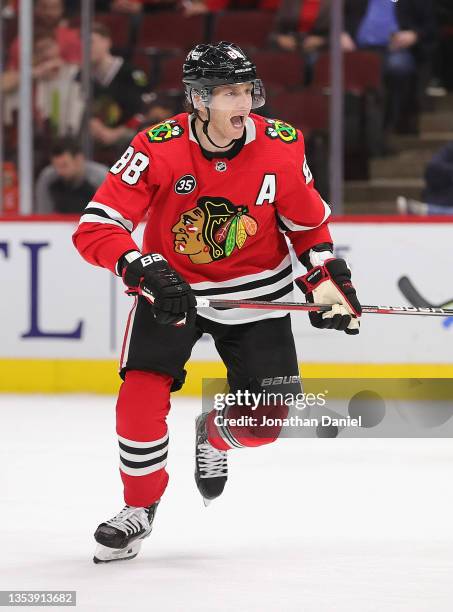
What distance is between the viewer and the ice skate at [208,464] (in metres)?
3.35

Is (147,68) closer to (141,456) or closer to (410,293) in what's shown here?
(410,293)

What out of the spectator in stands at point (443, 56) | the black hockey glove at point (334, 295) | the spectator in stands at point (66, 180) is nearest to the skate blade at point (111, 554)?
the black hockey glove at point (334, 295)

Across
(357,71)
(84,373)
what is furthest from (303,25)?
(84,373)

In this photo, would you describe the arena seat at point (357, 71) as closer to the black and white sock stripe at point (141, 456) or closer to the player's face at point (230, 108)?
the player's face at point (230, 108)

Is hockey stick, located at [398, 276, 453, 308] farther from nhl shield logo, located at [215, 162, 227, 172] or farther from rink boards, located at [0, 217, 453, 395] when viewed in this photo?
nhl shield logo, located at [215, 162, 227, 172]

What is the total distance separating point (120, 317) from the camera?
5578 millimetres

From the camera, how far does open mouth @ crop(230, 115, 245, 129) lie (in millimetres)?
2951

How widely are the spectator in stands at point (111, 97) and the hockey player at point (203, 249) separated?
9.72 feet

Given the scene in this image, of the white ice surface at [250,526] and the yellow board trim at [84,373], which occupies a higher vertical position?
the white ice surface at [250,526]

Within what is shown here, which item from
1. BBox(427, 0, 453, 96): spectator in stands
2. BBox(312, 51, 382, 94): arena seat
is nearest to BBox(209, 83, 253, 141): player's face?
BBox(312, 51, 382, 94): arena seat

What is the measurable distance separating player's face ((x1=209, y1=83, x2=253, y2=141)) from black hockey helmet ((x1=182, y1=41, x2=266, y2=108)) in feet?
0.04

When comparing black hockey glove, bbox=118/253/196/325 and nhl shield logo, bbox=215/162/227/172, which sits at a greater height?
nhl shield logo, bbox=215/162/227/172

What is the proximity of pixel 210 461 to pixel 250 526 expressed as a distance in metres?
0.18

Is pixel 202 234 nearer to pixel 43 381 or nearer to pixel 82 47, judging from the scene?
pixel 43 381
